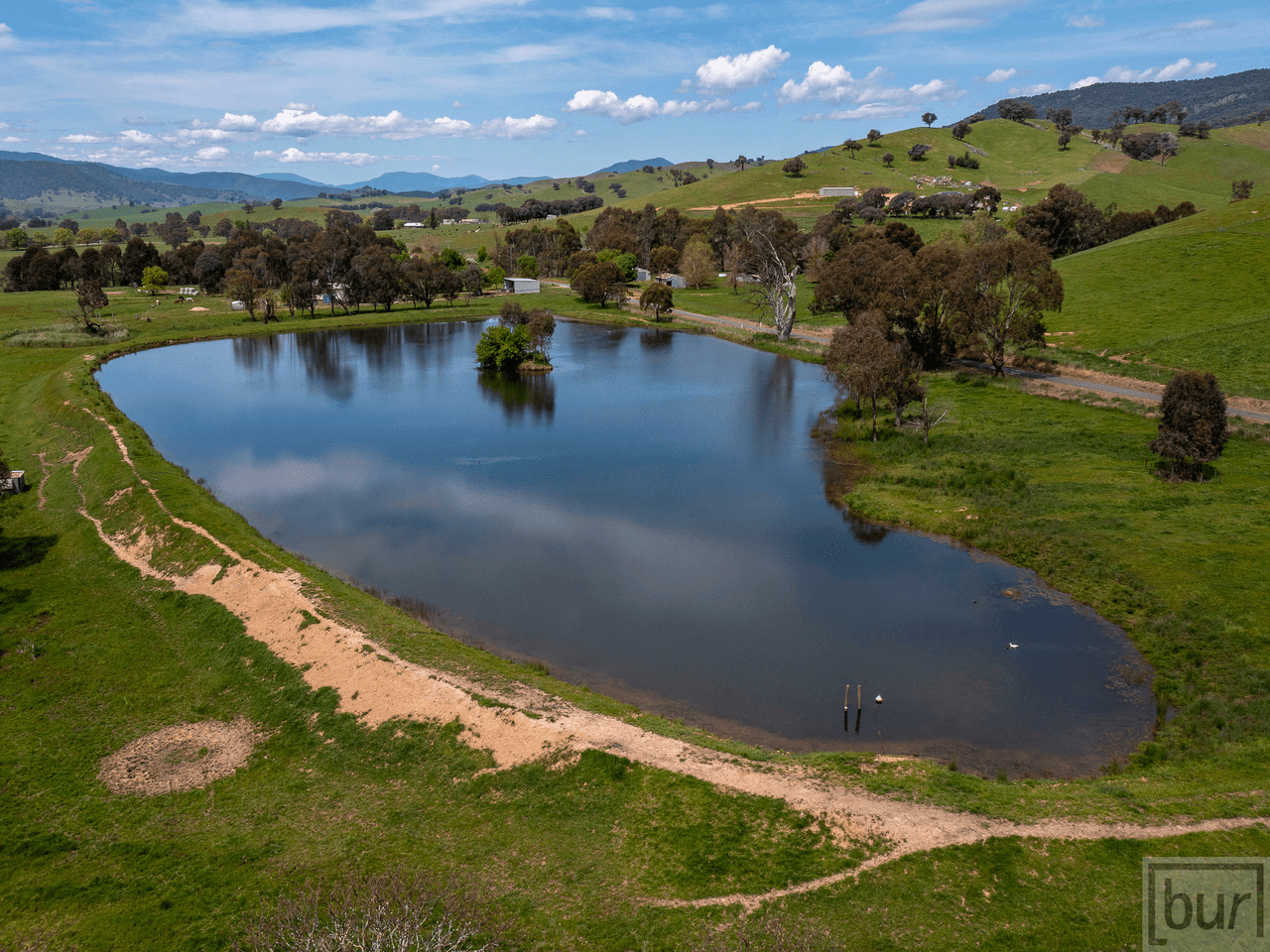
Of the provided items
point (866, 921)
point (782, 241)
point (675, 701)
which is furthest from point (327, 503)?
point (782, 241)

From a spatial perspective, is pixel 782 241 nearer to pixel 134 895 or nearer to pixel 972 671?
pixel 972 671

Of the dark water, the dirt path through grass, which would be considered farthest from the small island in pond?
the dirt path through grass

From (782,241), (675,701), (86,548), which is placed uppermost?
(782,241)

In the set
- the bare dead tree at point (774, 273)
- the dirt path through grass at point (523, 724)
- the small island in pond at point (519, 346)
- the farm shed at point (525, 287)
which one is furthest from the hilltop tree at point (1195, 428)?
the farm shed at point (525, 287)

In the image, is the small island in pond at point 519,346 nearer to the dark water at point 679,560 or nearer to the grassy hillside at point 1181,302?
the dark water at point 679,560

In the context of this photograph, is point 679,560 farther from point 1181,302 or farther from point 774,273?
point 1181,302

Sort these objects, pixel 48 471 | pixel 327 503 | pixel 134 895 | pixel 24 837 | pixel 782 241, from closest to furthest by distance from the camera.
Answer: pixel 134 895
pixel 24 837
pixel 327 503
pixel 48 471
pixel 782 241

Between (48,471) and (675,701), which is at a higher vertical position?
(48,471)
